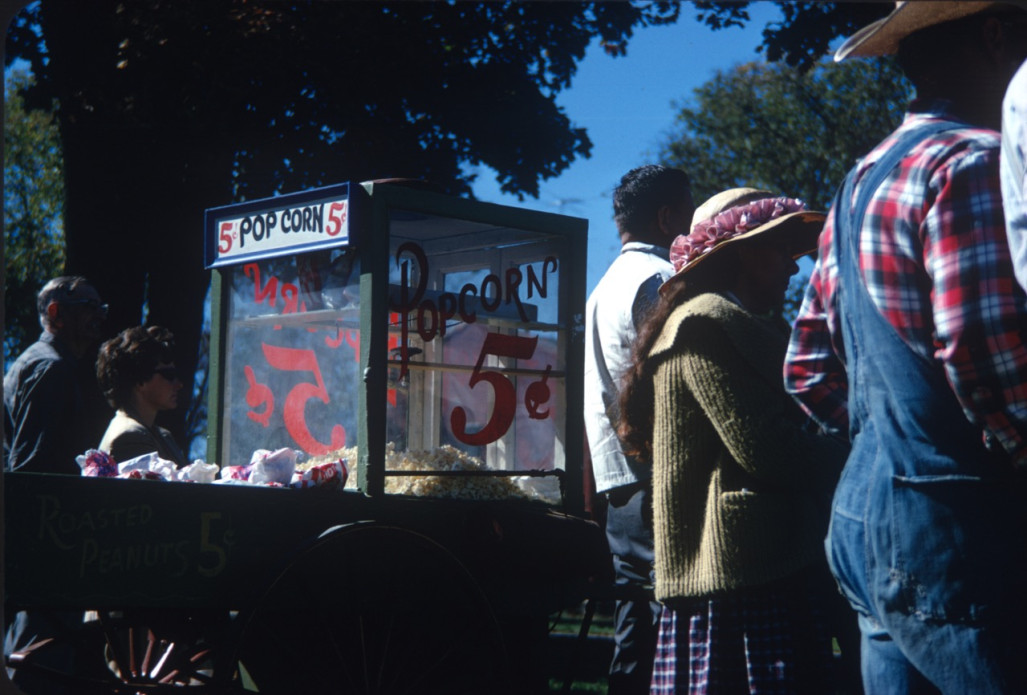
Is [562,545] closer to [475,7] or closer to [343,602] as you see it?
[343,602]

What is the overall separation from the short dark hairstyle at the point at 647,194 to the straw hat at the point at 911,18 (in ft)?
6.12

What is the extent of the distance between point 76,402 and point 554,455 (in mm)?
1958

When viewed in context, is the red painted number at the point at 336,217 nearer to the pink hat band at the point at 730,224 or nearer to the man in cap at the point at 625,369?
the man in cap at the point at 625,369

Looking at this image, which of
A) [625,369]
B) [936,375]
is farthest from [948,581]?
[625,369]

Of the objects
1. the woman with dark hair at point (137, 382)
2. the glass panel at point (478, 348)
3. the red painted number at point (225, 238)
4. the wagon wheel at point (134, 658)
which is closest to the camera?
the wagon wheel at point (134, 658)

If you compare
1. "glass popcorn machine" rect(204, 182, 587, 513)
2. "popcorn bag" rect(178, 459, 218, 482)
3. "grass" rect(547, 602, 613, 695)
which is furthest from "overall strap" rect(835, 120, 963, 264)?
"popcorn bag" rect(178, 459, 218, 482)

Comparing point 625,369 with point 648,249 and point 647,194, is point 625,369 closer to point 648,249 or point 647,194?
point 648,249

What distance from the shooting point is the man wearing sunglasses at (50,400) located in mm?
4707

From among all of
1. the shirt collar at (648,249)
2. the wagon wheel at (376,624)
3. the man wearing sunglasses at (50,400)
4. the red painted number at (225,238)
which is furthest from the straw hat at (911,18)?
the man wearing sunglasses at (50,400)

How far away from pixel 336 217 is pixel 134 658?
74.0 inches

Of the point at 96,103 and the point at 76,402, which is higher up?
the point at 96,103

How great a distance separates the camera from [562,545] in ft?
13.3

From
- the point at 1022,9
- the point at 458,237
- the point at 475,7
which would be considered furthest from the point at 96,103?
the point at 1022,9

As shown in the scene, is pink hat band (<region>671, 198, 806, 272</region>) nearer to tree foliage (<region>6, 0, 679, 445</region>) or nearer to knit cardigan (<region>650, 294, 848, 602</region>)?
knit cardigan (<region>650, 294, 848, 602</region>)
